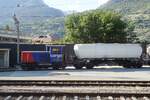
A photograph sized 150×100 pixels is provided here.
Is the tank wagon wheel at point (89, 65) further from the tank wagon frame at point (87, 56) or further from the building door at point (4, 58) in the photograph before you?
the building door at point (4, 58)

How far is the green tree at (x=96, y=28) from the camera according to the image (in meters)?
90.8

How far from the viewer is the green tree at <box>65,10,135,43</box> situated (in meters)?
90.8

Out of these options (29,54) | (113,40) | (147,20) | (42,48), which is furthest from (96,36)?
(147,20)

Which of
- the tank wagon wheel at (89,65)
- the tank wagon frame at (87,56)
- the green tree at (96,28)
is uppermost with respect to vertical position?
the green tree at (96,28)

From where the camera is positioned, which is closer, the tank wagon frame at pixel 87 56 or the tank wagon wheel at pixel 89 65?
the tank wagon frame at pixel 87 56

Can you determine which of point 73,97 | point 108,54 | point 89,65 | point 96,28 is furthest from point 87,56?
point 96,28

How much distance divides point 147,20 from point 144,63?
12667cm

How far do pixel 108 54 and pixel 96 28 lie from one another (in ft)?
124

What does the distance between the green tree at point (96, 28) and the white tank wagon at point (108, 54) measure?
33103 millimetres

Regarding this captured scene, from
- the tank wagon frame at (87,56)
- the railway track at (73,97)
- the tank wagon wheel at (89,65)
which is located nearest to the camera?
the railway track at (73,97)

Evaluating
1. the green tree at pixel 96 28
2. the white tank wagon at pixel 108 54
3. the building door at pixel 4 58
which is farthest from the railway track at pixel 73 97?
the green tree at pixel 96 28

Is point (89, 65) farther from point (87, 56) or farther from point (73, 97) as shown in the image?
point (73, 97)

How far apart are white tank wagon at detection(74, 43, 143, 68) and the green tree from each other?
3310 cm

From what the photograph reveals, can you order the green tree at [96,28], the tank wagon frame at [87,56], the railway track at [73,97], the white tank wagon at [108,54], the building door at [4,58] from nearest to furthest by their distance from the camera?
1. the railway track at [73,97]
2. the tank wagon frame at [87,56]
3. the white tank wagon at [108,54]
4. the building door at [4,58]
5. the green tree at [96,28]
